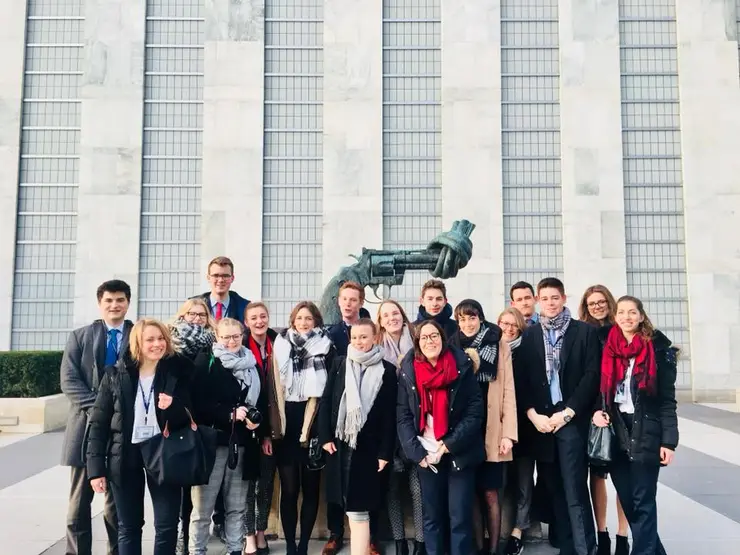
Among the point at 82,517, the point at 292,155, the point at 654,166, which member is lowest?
the point at 82,517

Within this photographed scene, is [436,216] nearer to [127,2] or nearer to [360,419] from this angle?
[127,2]

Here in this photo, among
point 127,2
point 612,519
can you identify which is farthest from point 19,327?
point 612,519

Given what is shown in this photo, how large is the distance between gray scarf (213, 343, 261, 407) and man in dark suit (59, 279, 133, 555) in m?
0.78

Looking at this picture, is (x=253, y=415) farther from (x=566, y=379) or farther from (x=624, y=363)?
(x=624, y=363)

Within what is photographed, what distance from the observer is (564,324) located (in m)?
5.37

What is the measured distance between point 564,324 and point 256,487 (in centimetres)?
291

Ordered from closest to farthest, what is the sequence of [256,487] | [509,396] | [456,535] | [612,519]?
1. [456,535]
2. [509,396]
3. [256,487]
4. [612,519]

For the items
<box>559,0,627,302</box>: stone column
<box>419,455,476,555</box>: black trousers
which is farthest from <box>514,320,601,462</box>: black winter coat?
<box>559,0,627,302</box>: stone column

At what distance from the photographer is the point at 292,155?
2016 centimetres

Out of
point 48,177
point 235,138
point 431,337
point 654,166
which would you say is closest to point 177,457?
point 431,337

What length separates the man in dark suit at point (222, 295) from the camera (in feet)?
20.3

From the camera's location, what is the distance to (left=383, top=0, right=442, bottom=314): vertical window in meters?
20.0

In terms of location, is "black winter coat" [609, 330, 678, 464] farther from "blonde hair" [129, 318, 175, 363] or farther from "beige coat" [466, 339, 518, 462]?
"blonde hair" [129, 318, 175, 363]

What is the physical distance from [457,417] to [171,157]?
17.2 meters
